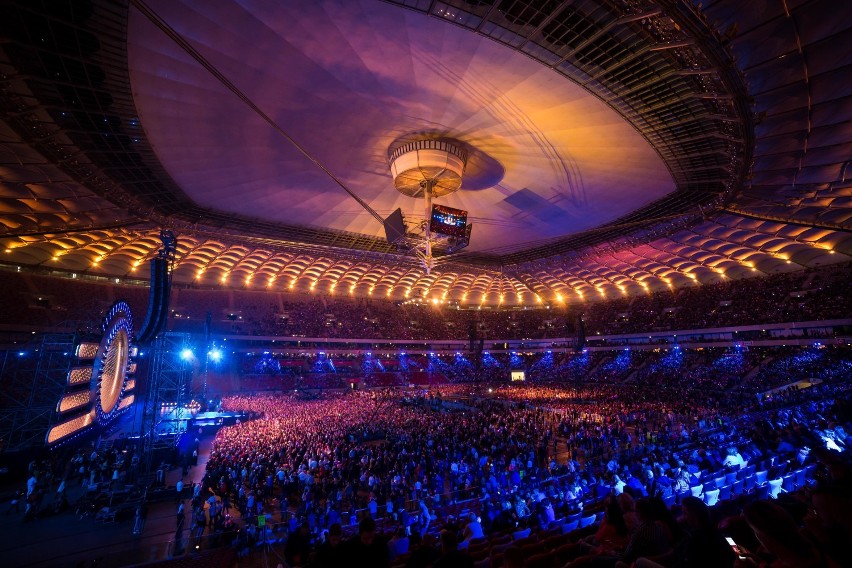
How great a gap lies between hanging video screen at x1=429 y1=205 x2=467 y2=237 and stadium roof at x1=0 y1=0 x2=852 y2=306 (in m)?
2.92

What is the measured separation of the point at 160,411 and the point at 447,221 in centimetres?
2447

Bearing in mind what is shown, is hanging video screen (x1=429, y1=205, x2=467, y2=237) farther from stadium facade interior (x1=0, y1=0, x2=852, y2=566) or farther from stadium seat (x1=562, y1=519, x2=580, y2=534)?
stadium seat (x1=562, y1=519, x2=580, y2=534)

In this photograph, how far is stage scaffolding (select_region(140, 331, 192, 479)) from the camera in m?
14.5

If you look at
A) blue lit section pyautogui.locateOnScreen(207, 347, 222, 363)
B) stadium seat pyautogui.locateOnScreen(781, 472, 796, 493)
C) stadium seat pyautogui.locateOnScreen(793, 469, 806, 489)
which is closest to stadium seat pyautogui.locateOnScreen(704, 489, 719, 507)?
stadium seat pyautogui.locateOnScreen(781, 472, 796, 493)

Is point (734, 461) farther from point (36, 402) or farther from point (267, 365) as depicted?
point (267, 365)

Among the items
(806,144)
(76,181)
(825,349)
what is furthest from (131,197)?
(825,349)

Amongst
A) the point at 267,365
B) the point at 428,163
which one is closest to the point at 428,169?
the point at 428,163

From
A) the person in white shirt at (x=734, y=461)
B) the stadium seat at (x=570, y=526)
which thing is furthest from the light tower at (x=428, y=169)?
the person in white shirt at (x=734, y=461)

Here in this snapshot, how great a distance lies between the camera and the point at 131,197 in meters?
21.8

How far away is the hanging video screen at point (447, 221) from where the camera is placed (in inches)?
719

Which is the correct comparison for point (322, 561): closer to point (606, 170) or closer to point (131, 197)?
point (606, 170)

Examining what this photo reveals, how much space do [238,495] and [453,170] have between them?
599 inches

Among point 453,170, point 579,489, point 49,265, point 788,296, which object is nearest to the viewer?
point 579,489

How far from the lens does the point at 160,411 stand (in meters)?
27.2
